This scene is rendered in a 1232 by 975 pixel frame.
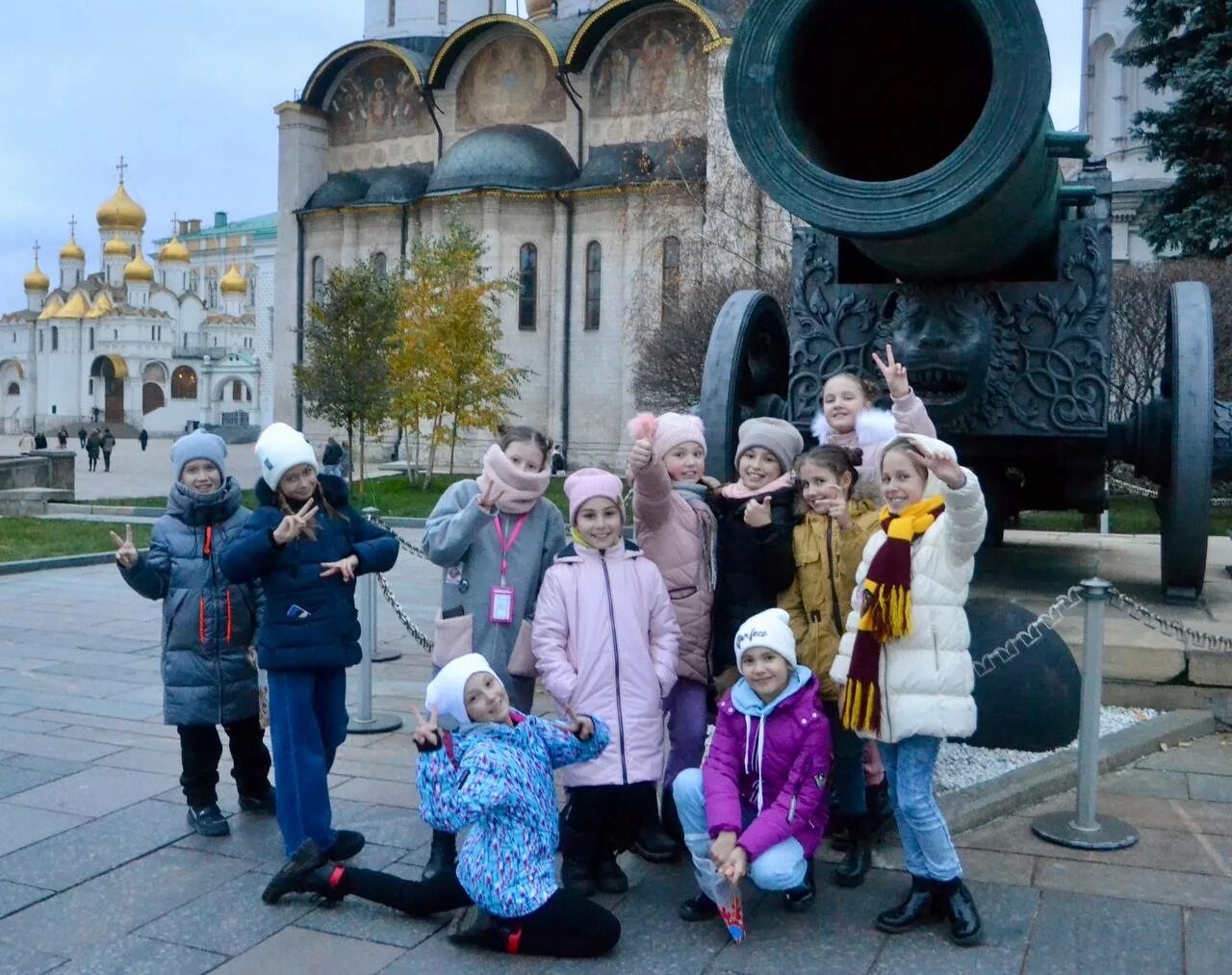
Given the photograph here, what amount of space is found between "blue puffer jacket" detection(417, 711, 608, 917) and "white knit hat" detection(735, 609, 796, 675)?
0.62 m

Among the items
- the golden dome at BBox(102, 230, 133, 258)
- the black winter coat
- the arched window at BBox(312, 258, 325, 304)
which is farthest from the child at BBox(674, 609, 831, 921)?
the golden dome at BBox(102, 230, 133, 258)

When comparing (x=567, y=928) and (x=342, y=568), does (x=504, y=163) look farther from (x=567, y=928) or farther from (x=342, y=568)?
(x=567, y=928)

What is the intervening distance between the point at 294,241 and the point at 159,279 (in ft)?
184

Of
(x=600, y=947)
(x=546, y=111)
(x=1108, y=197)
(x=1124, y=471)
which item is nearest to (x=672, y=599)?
(x=600, y=947)

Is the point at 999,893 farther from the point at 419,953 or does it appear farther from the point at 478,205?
the point at 478,205

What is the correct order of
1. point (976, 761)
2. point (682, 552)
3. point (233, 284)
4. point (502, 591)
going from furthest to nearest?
point (233, 284)
point (976, 761)
point (682, 552)
point (502, 591)

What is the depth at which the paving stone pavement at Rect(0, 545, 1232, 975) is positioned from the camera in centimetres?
334

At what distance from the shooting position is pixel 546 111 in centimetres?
3819

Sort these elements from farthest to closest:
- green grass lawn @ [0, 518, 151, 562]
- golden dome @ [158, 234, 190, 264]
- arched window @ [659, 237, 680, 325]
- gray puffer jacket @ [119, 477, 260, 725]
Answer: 1. golden dome @ [158, 234, 190, 264]
2. arched window @ [659, 237, 680, 325]
3. green grass lawn @ [0, 518, 151, 562]
4. gray puffer jacket @ [119, 477, 260, 725]

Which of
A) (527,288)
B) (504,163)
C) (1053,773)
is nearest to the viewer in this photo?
(1053,773)

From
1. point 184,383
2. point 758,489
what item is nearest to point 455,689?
point 758,489

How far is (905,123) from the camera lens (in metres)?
4.98

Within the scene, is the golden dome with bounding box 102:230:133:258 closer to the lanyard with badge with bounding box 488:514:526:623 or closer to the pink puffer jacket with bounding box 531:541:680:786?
the lanyard with badge with bounding box 488:514:526:623

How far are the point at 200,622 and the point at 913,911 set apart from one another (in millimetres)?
2380
